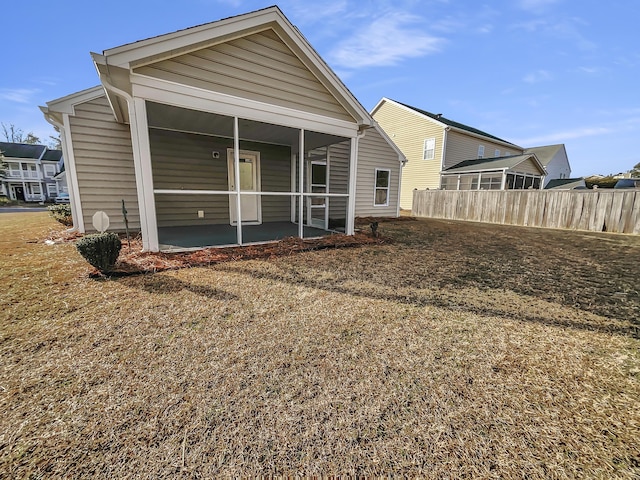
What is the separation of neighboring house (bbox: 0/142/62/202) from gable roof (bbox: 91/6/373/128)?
135 ft

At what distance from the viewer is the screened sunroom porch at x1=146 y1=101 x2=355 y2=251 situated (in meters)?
6.28

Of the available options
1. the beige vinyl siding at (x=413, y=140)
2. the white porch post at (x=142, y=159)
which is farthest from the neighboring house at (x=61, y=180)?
the white porch post at (x=142, y=159)

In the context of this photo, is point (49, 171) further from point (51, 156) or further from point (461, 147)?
point (461, 147)

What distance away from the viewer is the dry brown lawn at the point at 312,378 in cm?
129

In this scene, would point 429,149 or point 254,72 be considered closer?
point 254,72

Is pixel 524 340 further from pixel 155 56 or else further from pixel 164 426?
pixel 155 56

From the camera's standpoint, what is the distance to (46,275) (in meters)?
3.69

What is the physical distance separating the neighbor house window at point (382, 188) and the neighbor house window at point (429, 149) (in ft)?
29.6

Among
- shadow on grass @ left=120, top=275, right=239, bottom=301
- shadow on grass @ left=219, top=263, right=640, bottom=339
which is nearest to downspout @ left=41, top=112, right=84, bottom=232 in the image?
shadow on grass @ left=120, top=275, right=239, bottom=301

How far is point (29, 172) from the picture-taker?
33125 millimetres

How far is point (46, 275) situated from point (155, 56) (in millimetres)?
3671

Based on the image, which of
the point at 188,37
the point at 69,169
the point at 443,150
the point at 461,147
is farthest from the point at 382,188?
the point at 461,147

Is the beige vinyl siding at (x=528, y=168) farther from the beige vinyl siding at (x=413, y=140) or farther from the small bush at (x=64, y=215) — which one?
the small bush at (x=64, y=215)

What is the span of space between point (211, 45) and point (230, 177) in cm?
406
